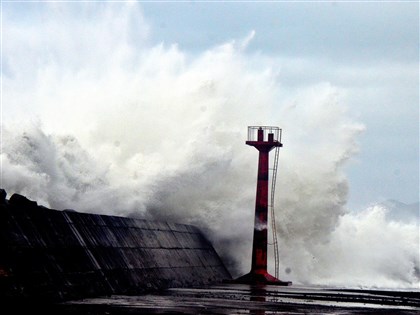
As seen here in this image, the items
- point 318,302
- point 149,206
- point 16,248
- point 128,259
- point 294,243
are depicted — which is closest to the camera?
point 16,248

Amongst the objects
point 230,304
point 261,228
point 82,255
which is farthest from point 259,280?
point 230,304

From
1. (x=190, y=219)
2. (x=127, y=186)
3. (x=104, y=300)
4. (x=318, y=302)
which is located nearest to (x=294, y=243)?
(x=190, y=219)

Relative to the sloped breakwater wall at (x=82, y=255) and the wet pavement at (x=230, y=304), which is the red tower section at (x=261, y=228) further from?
the wet pavement at (x=230, y=304)

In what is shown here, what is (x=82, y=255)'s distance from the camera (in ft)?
93.7

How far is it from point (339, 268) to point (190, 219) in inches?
468

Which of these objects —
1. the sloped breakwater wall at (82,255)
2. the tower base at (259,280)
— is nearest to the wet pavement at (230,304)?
the sloped breakwater wall at (82,255)

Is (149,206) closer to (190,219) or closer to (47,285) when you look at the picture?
(190,219)

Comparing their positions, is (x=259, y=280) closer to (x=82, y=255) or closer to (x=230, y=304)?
(x=82, y=255)

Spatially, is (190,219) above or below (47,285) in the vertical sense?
above

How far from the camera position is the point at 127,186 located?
50.3 m

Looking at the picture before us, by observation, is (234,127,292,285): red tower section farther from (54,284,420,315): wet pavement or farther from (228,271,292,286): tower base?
(54,284,420,315): wet pavement

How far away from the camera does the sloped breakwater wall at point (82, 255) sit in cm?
2405

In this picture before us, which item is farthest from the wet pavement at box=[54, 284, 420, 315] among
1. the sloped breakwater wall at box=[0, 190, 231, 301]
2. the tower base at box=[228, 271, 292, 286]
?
the tower base at box=[228, 271, 292, 286]

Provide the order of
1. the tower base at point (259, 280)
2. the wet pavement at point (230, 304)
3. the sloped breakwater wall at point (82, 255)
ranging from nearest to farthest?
1. the wet pavement at point (230, 304)
2. the sloped breakwater wall at point (82, 255)
3. the tower base at point (259, 280)
